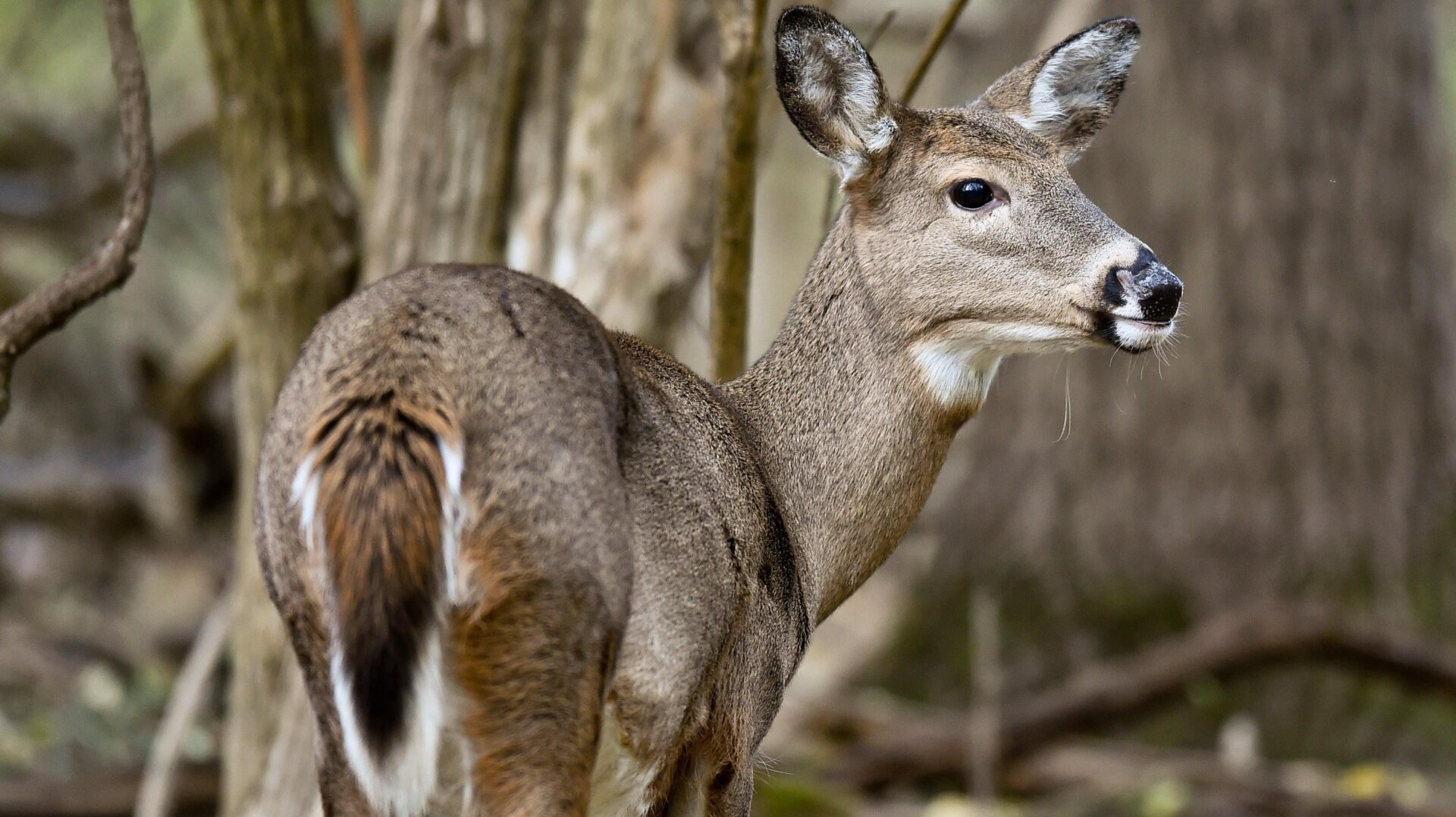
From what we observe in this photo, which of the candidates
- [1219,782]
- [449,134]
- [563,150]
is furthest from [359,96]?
[1219,782]

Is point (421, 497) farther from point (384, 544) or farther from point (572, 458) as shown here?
point (572, 458)

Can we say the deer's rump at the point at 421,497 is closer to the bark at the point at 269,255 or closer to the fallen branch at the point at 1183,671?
the bark at the point at 269,255

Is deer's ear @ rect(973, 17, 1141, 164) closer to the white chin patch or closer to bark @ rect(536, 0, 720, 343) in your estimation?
the white chin patch

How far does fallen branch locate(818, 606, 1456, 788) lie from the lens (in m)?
10.1

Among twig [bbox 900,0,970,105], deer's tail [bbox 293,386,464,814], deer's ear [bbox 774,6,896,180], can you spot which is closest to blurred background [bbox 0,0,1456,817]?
twig [bbox 900,0,970,105]

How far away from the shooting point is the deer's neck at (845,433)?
15.7 feet

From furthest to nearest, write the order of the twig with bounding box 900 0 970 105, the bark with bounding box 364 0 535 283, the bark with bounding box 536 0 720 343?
the bark with bounding box 536 0 720 343
the bark with bounding box 364 0 535 283
the twig with bounding box 900 0 970 105

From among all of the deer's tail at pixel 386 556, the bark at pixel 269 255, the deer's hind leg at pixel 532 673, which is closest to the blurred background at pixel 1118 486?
the bark at pixel 269 255

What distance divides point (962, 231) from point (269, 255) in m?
3.00

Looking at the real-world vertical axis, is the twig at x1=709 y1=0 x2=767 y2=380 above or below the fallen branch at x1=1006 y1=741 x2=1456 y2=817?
above

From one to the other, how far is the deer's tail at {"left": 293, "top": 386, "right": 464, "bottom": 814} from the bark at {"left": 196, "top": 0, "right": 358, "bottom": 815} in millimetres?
3110

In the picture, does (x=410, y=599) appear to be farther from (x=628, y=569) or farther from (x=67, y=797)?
(x=67, y=797)

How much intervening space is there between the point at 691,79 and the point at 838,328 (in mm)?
2103

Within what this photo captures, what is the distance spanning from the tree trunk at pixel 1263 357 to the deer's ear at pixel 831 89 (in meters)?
6.20
